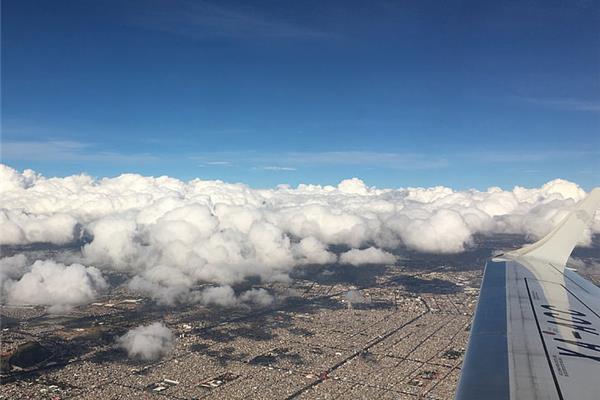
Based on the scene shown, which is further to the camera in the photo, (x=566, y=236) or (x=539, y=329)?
(x=566, y=236)

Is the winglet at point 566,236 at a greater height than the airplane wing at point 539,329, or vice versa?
the winglet at point 566,236

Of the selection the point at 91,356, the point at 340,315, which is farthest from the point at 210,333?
the point at 340,315

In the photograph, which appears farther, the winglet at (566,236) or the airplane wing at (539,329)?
the winglet at (566,236)

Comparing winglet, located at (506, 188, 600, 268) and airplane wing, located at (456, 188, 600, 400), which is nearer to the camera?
airplane wing, located at (456, 188, 600, 400)

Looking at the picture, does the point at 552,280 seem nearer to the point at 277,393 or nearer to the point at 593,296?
the point at 593,296

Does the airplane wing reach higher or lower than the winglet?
lower
